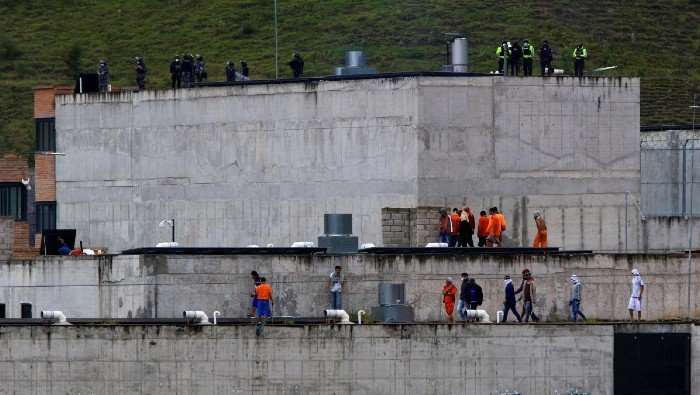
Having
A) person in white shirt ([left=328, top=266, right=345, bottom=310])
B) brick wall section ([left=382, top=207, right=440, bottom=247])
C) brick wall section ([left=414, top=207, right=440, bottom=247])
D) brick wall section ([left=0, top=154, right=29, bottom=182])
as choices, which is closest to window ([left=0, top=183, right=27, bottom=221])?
brick wall section ([left=0, top=154, right=29, bottom=182])

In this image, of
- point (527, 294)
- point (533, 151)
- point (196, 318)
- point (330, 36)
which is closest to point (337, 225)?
point (527, 294)

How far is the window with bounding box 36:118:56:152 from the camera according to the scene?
9225 cm

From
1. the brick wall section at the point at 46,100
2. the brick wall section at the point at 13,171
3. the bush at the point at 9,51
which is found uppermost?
the bush at the point at 9,51

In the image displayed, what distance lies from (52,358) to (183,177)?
1004 inches

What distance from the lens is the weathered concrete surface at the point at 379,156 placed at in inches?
3201

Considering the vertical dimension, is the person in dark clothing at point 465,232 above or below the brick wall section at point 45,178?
below

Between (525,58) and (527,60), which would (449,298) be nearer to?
(525,58)

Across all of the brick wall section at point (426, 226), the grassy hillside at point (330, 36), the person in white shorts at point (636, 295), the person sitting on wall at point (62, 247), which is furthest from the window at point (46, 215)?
the grassy hillside at point (330, 36)

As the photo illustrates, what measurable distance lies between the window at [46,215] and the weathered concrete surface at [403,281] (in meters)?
25.9

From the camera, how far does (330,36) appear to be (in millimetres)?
152000

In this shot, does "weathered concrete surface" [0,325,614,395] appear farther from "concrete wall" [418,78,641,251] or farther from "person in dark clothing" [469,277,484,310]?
"concrete wall" [418,78,641,251]

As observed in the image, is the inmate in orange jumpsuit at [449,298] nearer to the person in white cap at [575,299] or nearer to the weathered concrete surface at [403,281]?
the weathered concrete surface at [403,281]

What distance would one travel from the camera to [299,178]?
3278 inches

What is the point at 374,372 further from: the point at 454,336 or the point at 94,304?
the point at 94,304
